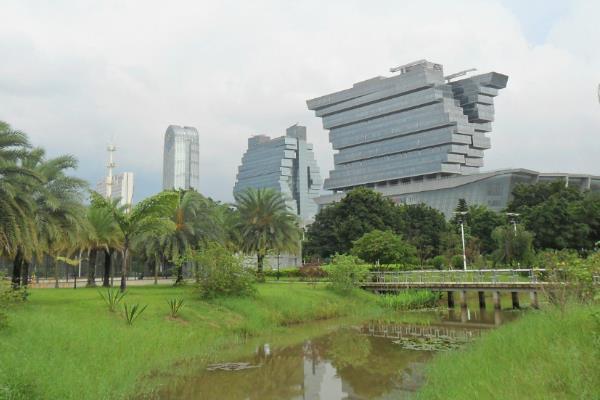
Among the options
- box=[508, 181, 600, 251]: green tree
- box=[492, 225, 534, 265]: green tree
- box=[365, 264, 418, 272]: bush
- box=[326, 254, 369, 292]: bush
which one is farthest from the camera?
box=[508, 181, 600, 251]: green tree

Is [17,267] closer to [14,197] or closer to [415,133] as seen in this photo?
[14,197]

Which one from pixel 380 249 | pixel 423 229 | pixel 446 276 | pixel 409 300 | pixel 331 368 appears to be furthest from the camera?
pixel 423 229

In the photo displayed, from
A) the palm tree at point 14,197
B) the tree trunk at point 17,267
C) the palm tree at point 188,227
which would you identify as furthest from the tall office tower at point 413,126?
the palm tree at point 14,197

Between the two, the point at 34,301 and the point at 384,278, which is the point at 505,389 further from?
the point at 384,278

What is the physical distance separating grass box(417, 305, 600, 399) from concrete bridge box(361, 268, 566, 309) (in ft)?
48.1

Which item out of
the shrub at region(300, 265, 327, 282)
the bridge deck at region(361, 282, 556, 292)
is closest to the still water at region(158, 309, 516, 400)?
the bridge deck at region(361, 282, 556, 292)

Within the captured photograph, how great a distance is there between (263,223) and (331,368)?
2576 centimetres

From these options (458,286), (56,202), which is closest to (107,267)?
(56,202)

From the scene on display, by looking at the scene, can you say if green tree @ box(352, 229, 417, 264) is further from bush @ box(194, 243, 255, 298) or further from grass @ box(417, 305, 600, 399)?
grass @ box(417, 305, 600, 399)

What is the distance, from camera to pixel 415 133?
141 metres

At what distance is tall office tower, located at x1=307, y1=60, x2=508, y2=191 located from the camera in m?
136

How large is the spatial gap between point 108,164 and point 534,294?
11031 centimetres

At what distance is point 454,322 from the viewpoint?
29750 millimetres

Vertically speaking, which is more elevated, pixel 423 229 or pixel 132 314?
pixel 423 229
